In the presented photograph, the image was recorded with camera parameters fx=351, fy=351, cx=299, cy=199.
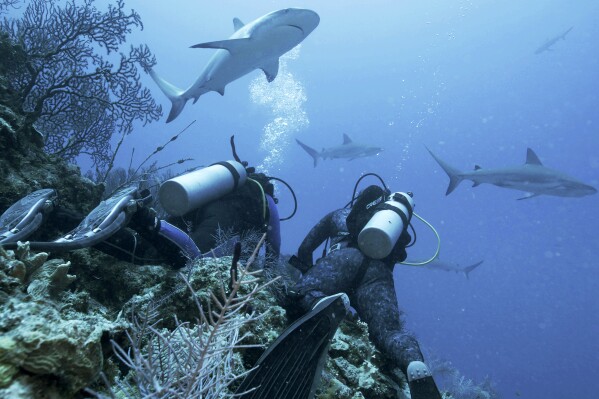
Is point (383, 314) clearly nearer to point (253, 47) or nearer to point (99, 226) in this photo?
point (99, 226)

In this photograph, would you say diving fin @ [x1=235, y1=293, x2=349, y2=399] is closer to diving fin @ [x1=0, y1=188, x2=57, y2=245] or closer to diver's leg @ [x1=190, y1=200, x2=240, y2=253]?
diver's leg @ [x1=190, y1=200, x2=240, y2=253]

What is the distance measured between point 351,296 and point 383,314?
1.87ft

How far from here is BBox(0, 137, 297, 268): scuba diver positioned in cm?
301

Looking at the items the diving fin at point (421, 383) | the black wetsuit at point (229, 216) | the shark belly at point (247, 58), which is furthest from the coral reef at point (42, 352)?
the shark belly at point (247, 58)

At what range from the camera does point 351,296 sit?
A: 4.52m

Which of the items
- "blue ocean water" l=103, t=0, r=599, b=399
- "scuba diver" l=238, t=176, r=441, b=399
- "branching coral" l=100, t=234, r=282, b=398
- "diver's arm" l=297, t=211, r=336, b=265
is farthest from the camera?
"blue ocean water" l=103, t=0, r=599, b=399

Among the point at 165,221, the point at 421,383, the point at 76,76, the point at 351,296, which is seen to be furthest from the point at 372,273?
the point at 76,76

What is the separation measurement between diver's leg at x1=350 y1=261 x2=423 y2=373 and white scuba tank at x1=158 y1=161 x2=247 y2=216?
6.71 ft

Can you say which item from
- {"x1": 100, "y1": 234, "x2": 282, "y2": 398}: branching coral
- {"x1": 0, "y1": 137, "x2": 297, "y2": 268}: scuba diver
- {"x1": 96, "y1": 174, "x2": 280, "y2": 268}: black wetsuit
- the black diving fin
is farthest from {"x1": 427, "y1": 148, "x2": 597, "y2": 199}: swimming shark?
{"x1": 100, "y1": 234, "x2": 282, "y2": 398}: branching coral

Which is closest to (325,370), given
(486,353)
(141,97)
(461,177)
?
(141,97)

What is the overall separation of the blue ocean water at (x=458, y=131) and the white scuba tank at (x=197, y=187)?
6876cm

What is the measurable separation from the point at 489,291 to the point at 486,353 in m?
40.9

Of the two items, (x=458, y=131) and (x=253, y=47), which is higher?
(x=253, y=47)

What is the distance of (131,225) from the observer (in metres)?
3.61
